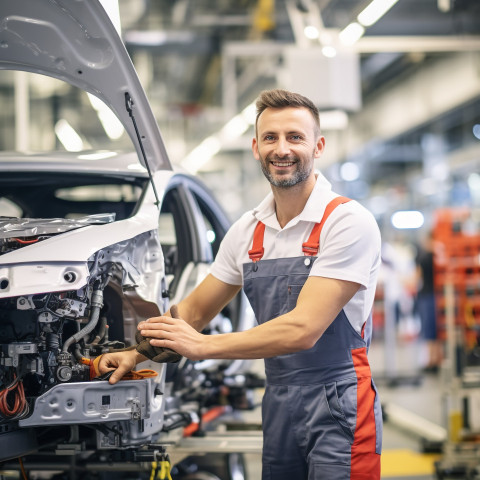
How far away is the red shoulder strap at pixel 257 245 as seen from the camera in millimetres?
2506

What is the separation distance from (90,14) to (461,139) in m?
15.5

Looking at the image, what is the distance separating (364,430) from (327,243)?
629mm

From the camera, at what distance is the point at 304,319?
2209 millimetres

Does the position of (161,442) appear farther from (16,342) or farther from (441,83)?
(441,83)

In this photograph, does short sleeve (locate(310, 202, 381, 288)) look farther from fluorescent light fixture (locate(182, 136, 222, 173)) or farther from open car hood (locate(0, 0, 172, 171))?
fluorescent light fixture (locate(182, 136, 222, 173))

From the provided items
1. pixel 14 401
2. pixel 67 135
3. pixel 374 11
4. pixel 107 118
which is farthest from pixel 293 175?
pixel 67 135

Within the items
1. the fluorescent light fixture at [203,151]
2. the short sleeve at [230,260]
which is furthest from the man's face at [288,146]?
the fluorescent light fixture at [203,151]

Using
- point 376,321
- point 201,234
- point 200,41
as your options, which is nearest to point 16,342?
point 201,234

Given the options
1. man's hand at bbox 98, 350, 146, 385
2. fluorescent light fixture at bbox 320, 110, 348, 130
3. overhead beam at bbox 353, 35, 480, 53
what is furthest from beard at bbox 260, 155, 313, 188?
overhead beam at bbox 353, 35, 480, 53

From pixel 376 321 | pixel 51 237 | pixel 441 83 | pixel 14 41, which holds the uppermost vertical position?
pixel 441 83

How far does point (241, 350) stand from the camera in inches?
88.7

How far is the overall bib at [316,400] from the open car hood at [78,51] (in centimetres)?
104

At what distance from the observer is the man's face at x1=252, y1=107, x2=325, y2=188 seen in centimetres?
242

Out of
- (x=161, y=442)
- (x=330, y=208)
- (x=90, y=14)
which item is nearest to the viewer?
(x=330, y=208)
